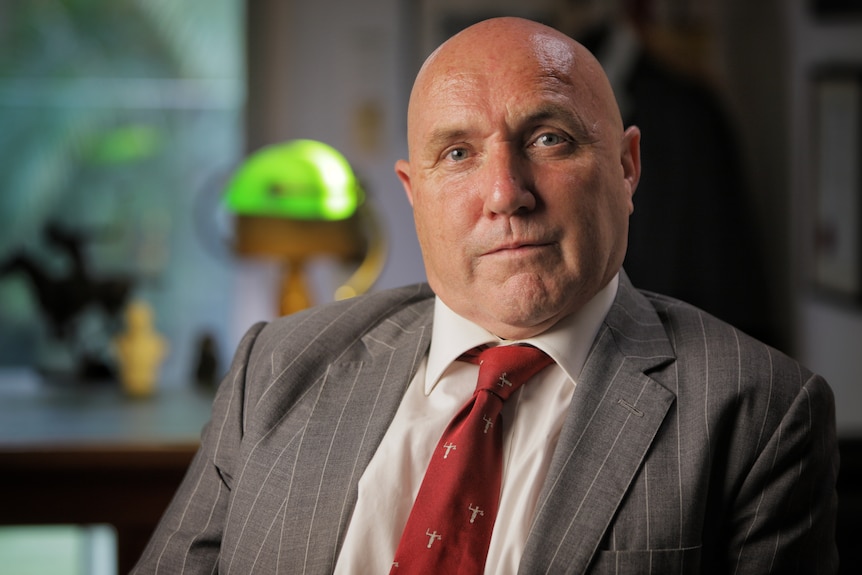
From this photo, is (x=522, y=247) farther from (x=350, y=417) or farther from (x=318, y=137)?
(x=318, y=137)

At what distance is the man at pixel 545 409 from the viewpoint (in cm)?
109

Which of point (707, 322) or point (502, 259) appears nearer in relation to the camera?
point (502, 259)

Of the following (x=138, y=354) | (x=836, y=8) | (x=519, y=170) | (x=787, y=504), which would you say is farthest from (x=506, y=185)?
(x=836, y=8)

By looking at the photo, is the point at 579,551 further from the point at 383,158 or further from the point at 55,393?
the point at 383,158

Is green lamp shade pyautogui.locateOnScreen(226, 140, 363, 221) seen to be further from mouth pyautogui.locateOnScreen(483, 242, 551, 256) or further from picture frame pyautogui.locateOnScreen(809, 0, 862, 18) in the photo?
picture frame pyautogui.locateOnScreen(809, 0, 862, 18)

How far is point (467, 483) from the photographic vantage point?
3.69ft

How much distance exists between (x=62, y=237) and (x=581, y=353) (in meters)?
2.32

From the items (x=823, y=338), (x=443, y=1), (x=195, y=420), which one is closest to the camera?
(x=195, y=420)

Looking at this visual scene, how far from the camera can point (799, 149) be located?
137 inches

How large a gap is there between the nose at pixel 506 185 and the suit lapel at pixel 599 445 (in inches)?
8.7

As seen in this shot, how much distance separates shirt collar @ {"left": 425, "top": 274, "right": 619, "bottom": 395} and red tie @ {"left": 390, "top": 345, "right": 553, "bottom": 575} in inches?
0.8

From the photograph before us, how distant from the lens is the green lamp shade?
8.46ft

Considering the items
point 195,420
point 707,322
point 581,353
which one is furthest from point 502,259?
point 195,420

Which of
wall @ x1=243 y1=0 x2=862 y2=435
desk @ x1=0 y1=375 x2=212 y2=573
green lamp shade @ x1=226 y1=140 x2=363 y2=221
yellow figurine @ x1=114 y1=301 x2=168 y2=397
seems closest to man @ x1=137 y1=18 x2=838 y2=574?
desk @ x1=0 y1=375 x2=212 y2=573
